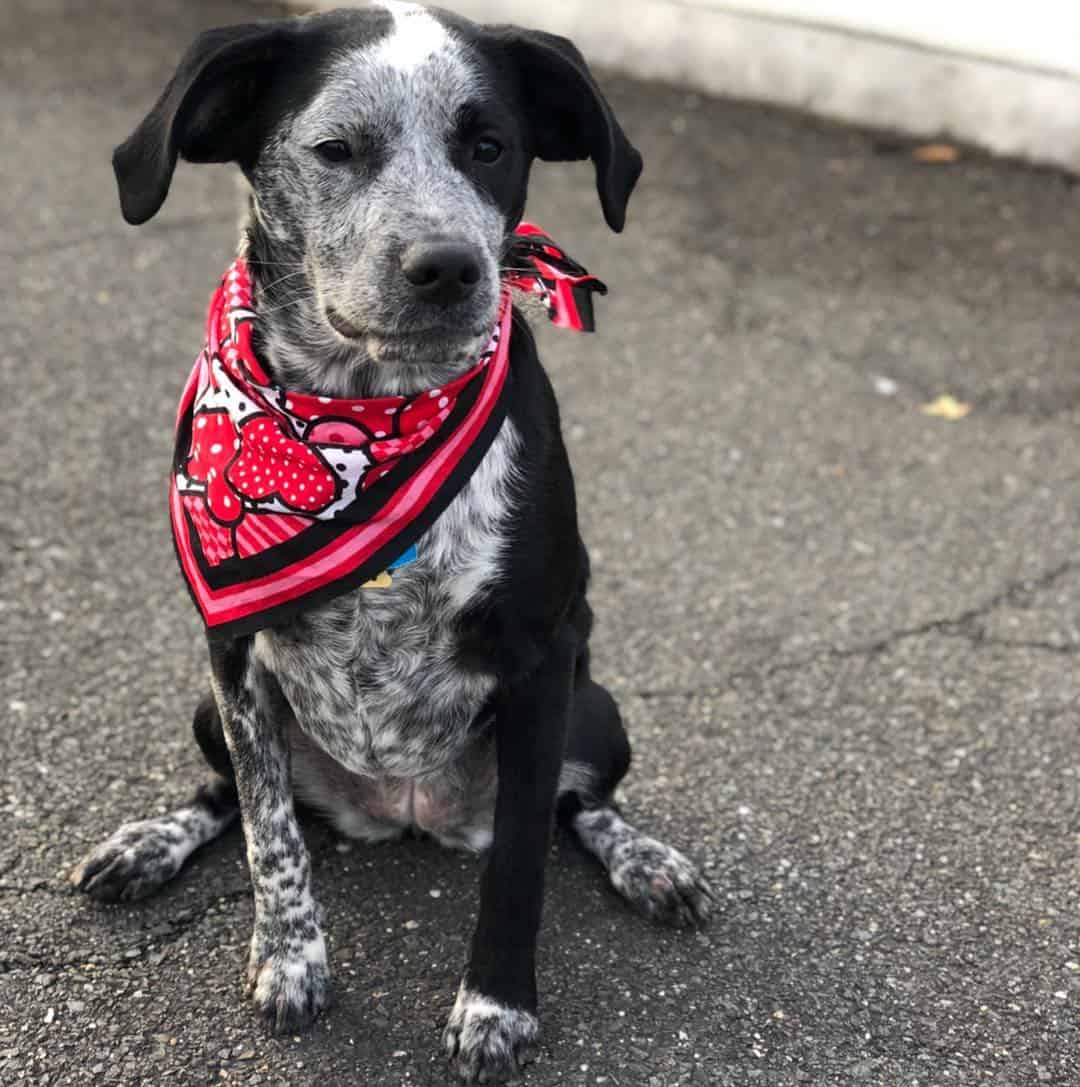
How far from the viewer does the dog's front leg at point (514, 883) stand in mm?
2719

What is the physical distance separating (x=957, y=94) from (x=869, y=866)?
458 cm

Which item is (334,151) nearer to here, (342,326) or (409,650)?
(342,326)

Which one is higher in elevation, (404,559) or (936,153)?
(404,559)

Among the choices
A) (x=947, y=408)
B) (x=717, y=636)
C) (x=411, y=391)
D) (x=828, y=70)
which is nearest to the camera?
(x=411, y=391)

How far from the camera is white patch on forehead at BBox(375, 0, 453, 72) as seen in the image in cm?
250

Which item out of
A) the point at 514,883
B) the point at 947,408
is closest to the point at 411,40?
the point at 514,883

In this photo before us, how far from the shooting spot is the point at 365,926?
3061mm

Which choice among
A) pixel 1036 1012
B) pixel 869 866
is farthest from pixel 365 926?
pixel 1036 1012

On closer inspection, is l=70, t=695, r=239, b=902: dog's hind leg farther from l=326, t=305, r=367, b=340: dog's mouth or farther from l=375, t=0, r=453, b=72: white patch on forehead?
l=375, t=0, r=453, b=72: white patch on forehead

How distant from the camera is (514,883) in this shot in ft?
8.95

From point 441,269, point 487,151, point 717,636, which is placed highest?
point 487,151

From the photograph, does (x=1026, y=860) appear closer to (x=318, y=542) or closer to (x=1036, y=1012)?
(x=1036, y=1012)

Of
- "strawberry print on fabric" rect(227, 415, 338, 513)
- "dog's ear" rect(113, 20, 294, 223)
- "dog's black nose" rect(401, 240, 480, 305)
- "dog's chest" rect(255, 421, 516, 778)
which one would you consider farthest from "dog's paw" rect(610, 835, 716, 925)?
"dog's ear" rect(113, 20, 294, 223)

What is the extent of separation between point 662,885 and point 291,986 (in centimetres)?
76
